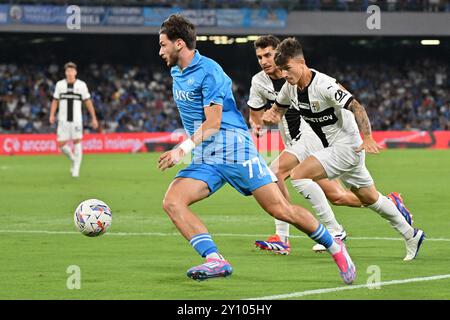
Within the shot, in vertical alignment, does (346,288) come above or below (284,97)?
below

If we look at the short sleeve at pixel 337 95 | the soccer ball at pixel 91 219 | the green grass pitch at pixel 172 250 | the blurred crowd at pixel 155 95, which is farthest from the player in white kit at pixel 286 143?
the blurred crowd at pixel 155 95

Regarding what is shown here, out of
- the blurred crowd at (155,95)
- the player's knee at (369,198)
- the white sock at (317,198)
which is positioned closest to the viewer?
the player's knee at (369,198)

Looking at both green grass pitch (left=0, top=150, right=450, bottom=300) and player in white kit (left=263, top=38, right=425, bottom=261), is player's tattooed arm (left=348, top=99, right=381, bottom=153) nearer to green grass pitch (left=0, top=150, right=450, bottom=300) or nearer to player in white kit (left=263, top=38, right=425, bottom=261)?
player in white kit (left=263, top=38, right=425, bottom=261)

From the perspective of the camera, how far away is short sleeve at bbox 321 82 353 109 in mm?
10453

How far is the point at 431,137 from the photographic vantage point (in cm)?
4369

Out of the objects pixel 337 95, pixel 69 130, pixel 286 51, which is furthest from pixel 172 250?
pixel 69 130

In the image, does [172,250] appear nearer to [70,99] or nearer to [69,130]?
[70,99]

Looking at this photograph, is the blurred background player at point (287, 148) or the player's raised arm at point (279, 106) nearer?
the player's raised arm at point (279, 106)

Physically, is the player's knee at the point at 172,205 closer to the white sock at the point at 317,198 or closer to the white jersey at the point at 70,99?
the white sock at the point at 317,198

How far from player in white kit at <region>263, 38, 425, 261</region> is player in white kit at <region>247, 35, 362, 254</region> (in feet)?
1.70

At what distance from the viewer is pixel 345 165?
36.4 ft

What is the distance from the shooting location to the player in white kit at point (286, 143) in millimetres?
11719

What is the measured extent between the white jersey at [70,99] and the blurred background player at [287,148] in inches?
468

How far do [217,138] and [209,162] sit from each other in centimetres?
22
